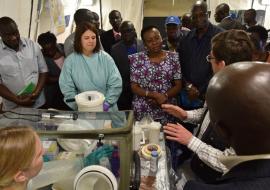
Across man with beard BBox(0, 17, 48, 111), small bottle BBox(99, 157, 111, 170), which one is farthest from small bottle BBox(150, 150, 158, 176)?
man with beard BBox(0, 17, 48, 111)

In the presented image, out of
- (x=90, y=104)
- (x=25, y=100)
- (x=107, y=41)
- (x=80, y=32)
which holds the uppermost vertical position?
(x=80, y=32)

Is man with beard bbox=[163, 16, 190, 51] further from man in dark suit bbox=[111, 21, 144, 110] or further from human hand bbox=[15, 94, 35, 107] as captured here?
human hand bbox=[15, 94, 35, 107]

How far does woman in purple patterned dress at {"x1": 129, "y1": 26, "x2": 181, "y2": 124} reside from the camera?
2057 mm

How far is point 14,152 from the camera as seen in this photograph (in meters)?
0.78

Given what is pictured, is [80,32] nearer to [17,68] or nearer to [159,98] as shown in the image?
[17,68]

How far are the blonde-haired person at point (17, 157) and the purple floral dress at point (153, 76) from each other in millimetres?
1265

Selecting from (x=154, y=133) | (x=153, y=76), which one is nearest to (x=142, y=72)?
(x=153, y=76)

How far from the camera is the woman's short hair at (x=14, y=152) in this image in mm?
766

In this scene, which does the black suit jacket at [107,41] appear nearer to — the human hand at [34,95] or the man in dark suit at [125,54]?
the man in dark suit at [125,54]

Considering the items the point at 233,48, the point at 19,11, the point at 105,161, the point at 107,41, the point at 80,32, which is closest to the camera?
the point at 105,161

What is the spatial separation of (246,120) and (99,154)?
669 millimetres

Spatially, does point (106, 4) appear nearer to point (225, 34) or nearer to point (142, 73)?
point (142, 73)

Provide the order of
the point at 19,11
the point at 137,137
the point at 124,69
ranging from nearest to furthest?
1. the point at 137,137
2. the point at 124,69
3. the point at 19,11

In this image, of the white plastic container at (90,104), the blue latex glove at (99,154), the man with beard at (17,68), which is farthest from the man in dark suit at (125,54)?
the blue latex glove at (99,154)
